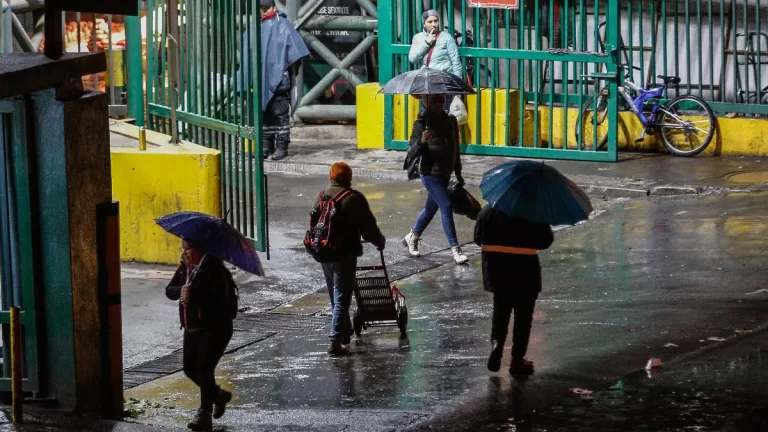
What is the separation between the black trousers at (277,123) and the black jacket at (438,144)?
5434 mm

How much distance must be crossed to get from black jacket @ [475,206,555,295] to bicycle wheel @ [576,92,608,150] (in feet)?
27.9

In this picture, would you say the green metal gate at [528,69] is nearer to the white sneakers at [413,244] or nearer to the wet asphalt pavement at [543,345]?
the wet asphalt pavement at [543,345]

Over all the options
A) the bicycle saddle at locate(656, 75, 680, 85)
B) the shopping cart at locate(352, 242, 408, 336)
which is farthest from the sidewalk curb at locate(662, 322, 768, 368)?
the bicycle saddle at locate(656, 75, 680, 85)

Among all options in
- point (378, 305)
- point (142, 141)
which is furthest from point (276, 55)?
point (378, 305)

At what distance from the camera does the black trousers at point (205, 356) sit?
25.2 feet

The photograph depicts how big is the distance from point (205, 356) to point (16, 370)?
1089 mm

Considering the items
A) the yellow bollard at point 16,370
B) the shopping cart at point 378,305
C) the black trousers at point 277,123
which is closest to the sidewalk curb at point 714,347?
the shopping cart at point 378,305

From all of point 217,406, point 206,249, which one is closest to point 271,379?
point 217,406

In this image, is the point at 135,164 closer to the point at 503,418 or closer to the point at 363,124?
the point at 503,418

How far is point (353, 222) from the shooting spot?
906 cm

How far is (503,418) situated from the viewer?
760cm

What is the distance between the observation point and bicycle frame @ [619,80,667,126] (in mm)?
16625

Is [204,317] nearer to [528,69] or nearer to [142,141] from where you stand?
[142,141]

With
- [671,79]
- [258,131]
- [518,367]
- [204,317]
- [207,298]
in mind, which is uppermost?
[671,79]
